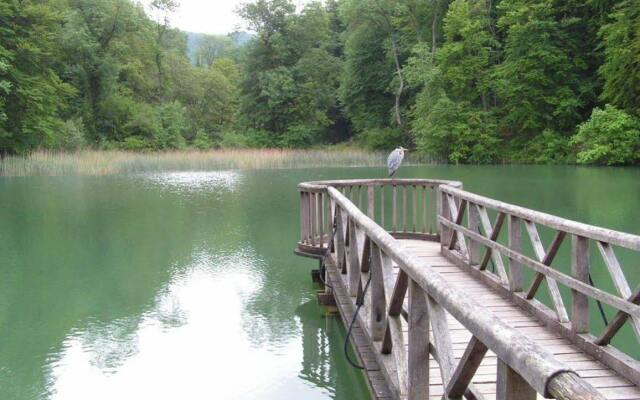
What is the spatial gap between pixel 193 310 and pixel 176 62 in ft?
159

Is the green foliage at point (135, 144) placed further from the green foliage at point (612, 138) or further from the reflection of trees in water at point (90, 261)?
the green foliage at point (612, 138)

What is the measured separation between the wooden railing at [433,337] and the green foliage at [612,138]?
79.3 feet

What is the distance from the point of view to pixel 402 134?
40281mm

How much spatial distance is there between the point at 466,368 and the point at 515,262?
2.80 m

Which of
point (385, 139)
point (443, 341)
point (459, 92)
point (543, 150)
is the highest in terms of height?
point (459, 92)

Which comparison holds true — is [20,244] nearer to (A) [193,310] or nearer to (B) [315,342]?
Result: (A) [193,310]

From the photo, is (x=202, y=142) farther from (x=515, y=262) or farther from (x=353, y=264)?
(x=515, y=262)

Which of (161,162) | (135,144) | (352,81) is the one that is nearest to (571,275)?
(161,162)

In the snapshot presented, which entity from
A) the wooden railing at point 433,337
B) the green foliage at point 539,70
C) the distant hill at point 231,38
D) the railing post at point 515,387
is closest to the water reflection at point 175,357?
the wooden railing at point 433,337

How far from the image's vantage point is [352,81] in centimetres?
4400

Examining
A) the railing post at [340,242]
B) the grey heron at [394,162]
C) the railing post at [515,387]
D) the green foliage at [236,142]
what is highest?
the green foliage at [236,142]

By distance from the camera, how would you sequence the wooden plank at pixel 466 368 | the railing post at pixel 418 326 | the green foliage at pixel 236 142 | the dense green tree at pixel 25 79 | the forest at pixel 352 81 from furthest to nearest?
1. the green foliage at pixel 236 142
2. the forest at pixel 352 81
3. the dense green tree at pixel 25 79
4. the railing post at pixel 418 326
5. the wooden plank at pixel 466 368

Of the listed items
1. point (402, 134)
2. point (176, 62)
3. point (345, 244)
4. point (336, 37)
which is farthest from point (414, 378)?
point (176, 62)

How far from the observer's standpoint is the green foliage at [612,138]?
25.9 meters
